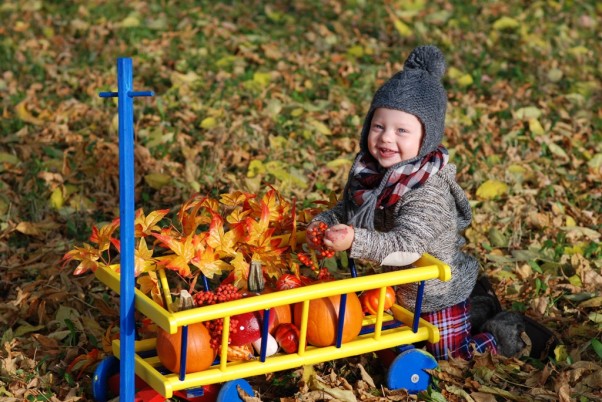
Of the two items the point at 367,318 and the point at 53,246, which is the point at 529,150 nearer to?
the point at 367,318

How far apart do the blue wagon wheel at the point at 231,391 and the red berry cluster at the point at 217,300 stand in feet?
0.49

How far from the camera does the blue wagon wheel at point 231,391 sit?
2.73 meters

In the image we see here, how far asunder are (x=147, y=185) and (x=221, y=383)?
1907mm

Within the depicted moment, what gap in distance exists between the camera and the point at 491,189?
4.48m

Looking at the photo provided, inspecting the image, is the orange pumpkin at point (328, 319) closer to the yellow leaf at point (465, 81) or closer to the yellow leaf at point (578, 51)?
the yellow leaf at point (465, 81)

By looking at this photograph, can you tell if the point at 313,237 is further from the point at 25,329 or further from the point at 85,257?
the point at 25,329

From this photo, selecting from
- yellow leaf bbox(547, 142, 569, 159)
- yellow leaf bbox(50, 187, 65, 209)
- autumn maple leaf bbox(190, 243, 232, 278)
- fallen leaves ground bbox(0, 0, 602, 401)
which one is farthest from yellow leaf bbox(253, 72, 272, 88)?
autumn maple leaf bbox(190, 243, 232, 278)

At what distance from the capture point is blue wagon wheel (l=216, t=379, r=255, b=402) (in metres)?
2.73

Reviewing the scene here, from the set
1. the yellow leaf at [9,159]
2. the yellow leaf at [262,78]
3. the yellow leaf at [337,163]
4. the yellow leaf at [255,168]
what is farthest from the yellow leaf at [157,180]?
the yellow leaf at [262,78]

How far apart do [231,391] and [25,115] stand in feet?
9.83

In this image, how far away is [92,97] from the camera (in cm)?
535

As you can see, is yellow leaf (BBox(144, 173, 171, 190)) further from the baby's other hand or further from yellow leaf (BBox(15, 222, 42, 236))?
the baby's other hand

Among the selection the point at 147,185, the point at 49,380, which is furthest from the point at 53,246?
the point at 49,380

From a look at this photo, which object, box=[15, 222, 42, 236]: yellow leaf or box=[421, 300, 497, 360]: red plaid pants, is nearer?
box=[421, 300, 497, 360]: red plaid pants
